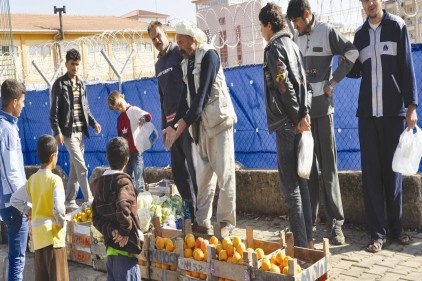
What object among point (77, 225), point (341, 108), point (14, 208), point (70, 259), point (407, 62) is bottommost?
point (70, 259)

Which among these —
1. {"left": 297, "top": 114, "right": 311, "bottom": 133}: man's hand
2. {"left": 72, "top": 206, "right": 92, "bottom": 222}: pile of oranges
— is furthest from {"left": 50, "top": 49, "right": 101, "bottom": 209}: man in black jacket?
{"left": 297, "top": 114, "right": 311, "bottom": 133}: man's hand

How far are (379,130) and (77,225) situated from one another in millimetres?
3157

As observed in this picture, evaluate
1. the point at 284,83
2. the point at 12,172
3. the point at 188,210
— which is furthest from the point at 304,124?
the point at 12,172

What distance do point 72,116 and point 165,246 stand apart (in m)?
3.45

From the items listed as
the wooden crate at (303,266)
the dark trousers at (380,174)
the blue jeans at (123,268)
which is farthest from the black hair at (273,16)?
the blue jeans at (123,268)

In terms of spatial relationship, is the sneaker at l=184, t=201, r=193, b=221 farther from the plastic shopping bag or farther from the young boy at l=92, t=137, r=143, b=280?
the young boy at l=92, t=137, r=143, b=280

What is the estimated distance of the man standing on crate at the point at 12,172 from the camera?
174 inches

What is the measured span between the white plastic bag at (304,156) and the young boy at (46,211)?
1.95 metres

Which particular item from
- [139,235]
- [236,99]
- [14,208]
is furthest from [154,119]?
[139,235]

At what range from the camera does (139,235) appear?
149 inches

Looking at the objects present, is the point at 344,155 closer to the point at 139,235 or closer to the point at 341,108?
the point at 341,108

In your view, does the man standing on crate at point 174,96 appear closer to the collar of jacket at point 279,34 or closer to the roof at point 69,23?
the collar of jacket at point 279,34

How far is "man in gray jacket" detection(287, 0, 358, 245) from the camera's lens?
185 inches

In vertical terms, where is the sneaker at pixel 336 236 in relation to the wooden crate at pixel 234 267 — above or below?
below
